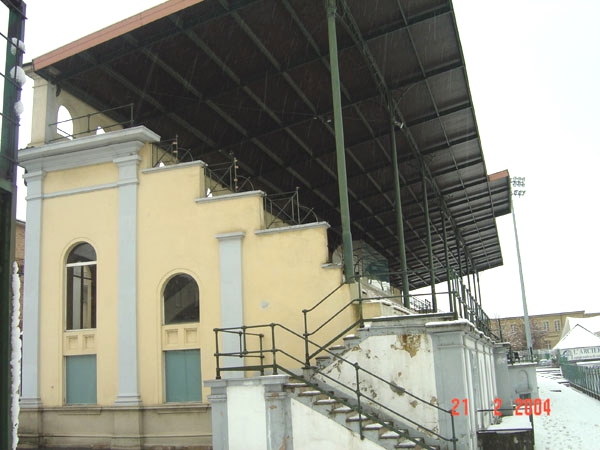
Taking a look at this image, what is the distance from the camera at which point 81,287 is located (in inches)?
683

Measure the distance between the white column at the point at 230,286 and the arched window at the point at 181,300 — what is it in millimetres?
838

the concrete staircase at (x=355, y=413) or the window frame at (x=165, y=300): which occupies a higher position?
the window frame at (x=165, y=300)

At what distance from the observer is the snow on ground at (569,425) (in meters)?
15.8

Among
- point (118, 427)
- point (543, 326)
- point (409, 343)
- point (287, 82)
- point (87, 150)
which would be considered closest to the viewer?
point (409, 343)

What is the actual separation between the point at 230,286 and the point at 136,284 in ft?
8.46

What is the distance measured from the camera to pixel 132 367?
1591cm

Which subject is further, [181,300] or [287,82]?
[287,82]

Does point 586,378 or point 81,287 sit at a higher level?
point 81,287

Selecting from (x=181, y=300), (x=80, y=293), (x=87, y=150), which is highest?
(x=87, y=150)

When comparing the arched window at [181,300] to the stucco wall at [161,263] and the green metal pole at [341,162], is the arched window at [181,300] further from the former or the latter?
the green metal pole at [341,162]

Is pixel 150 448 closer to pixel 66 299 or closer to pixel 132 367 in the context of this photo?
pixel 132 367

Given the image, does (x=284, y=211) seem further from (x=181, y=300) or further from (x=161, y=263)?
(x=181, y=300)

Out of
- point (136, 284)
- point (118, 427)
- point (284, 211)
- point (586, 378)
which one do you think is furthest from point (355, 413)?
point (586, 378)

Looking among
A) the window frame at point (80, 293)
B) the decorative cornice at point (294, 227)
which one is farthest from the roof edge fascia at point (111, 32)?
the decorative cornice at point (294, 227)
